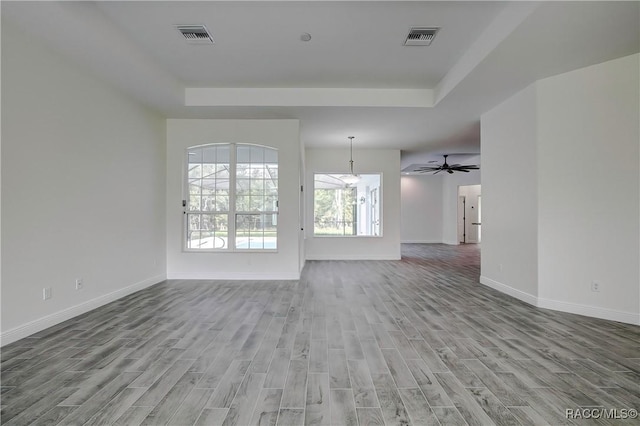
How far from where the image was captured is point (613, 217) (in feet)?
10.6

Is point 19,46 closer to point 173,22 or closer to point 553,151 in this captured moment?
point 173,22

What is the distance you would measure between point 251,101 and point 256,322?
3275 millimetres

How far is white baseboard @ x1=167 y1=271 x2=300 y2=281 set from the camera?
5172 mm

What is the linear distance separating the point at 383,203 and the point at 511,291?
12.4 ft

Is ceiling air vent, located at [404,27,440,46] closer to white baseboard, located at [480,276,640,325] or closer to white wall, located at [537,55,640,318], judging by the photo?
white wall, located at [537,55,640,318]

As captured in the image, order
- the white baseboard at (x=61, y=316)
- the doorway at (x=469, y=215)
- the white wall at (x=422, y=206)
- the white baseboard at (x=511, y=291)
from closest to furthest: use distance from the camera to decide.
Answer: the white baseboard at (x=61, y=316)
the white baseboard at (x=511, y=291)
the white wall at (x=422, y=206)
the doorway at (x=469, y=215)

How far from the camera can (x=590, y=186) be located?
11.0 feet

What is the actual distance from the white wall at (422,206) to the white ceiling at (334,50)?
Result: 274 inches

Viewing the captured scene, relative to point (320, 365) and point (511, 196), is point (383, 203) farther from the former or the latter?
point (320, 365)

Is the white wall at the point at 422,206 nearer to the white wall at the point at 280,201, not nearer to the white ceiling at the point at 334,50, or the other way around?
the white ceiling at the point at 334,50

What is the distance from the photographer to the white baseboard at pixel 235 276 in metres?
5.17

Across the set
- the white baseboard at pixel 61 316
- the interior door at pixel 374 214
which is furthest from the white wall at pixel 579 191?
the white baseboard at pixel 61 316

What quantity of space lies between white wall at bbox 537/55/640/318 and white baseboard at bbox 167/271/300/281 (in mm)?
3702

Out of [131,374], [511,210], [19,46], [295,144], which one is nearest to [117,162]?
[19,46]
